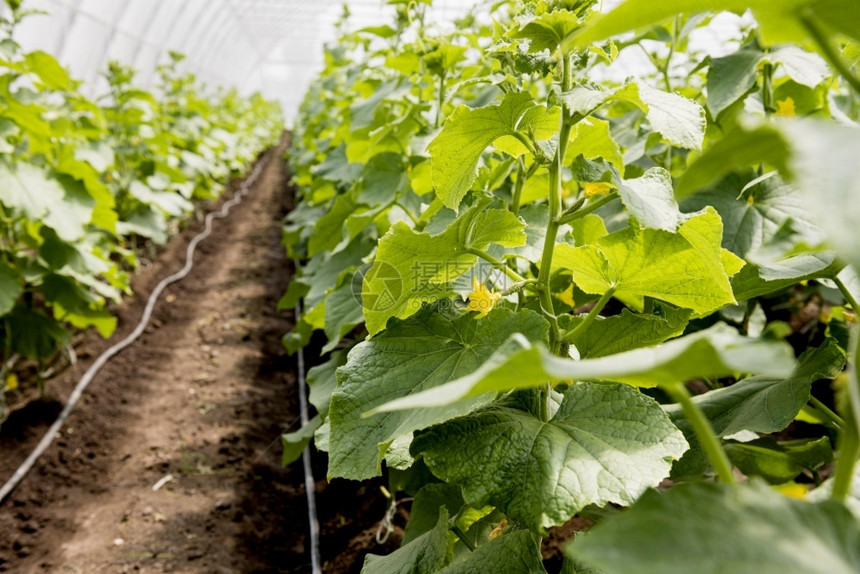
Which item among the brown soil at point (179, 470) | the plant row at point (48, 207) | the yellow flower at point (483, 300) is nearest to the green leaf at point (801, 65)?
the yellow flower at point (483, 300)

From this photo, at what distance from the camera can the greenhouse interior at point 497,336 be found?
1.94 feet

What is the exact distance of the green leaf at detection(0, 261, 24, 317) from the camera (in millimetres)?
3369

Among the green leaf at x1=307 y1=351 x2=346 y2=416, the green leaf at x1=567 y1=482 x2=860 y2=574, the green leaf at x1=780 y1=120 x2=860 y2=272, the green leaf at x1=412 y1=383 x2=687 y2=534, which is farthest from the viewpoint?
the green leaf at x1=307 y1=351 x2=346 y2=416

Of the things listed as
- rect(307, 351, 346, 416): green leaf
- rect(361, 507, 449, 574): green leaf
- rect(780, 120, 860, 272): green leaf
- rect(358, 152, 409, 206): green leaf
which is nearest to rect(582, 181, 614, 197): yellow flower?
rect(361, 507, 449, 574): green leaf

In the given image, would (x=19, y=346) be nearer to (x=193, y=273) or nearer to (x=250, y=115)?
(x=193, y=273)

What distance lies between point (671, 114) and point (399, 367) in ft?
2.09

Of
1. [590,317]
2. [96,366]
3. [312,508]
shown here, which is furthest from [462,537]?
[96,366]

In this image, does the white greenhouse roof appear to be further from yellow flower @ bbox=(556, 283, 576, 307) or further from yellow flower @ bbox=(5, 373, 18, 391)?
yellow flower @ bbox=(556, 283, 576, 307)

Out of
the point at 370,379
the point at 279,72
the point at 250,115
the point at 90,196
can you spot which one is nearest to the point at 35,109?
the point at 90,196

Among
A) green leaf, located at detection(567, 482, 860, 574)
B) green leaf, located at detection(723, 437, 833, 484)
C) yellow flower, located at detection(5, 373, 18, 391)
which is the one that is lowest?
green leaf, located at detection(723, 437, 833, 484)

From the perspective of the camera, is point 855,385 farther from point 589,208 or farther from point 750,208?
point 750,208

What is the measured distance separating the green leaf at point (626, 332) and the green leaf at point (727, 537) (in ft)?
2.19

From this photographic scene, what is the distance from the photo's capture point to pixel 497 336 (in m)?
1.19

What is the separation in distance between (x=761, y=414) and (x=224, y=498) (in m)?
2.48
